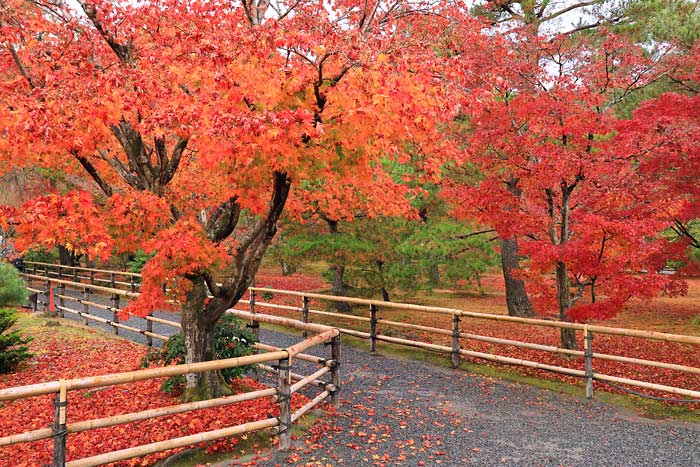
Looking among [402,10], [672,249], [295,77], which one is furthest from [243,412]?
[672,249]

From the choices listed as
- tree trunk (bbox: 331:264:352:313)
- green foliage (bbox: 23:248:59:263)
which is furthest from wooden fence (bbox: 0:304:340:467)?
green foliage (bbox: 23:248:59:263)

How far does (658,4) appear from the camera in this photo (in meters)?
12.1

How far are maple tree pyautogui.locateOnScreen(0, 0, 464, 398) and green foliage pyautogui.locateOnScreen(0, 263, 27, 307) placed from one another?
26.3 feet

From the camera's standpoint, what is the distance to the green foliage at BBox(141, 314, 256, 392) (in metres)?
7.15

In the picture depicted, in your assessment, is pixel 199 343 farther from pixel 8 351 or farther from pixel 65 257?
pixel 65 257

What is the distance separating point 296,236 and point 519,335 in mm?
6338

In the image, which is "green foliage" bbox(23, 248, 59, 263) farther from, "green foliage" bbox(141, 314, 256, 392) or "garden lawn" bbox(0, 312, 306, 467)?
"green foliage" bbox(141, 314, 256, 392)

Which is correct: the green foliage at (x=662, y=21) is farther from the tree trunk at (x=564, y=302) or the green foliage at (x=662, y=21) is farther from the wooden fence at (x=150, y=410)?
the wooden fence at (x=150, y=410)

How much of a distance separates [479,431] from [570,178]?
503 cm

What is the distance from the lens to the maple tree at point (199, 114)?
16.9ft

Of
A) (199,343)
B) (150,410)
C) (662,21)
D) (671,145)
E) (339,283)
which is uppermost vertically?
(662,21)

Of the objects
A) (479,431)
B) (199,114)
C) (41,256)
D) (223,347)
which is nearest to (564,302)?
(479,431)

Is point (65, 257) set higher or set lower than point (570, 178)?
lower

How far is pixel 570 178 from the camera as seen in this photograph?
9.17 m
